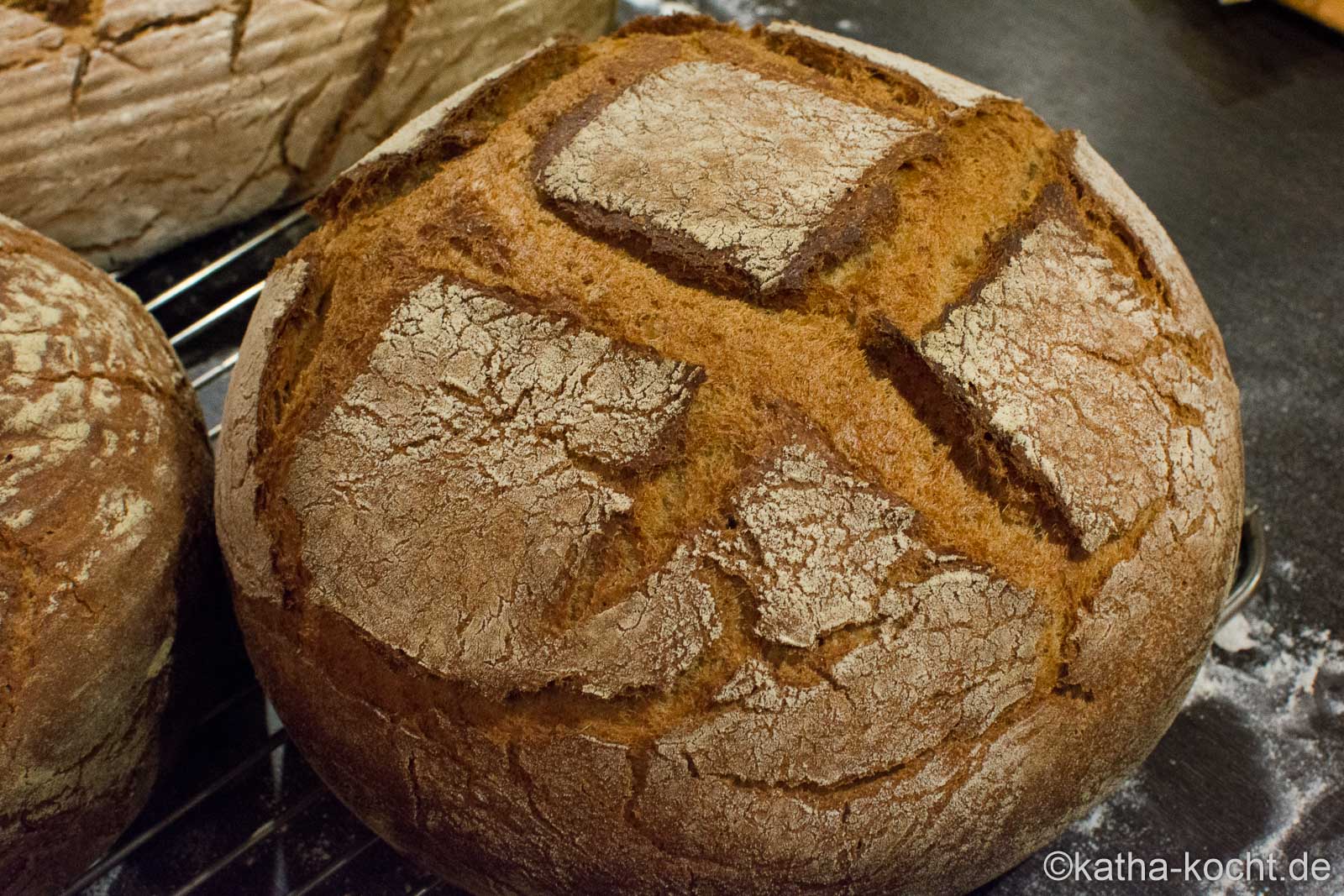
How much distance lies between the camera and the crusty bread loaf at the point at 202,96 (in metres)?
1.65

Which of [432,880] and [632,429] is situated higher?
[632,429]

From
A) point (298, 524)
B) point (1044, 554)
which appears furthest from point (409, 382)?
point (1044, 554)

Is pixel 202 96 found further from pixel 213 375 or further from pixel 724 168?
Answer: pixel 724 168

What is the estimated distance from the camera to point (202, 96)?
176cm

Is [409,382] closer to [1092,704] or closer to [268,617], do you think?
[268,617]

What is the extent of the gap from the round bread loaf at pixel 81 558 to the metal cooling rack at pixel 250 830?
105 mm

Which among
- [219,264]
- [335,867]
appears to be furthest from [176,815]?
[219,264]

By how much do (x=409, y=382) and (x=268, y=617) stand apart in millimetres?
291

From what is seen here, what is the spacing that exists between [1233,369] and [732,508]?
1252 millimetres

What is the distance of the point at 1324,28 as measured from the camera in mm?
2295

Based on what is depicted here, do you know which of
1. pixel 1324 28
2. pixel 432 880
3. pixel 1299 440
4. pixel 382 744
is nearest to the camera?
pixel 382 744

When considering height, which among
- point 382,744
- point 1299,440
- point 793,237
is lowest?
point 382,744

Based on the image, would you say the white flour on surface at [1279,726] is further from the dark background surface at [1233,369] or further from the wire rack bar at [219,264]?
the wire rack bar at [219,264]

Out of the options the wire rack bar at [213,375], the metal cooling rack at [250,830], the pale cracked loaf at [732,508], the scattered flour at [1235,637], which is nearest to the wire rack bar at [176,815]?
the metal cooling rack at [250,830]
